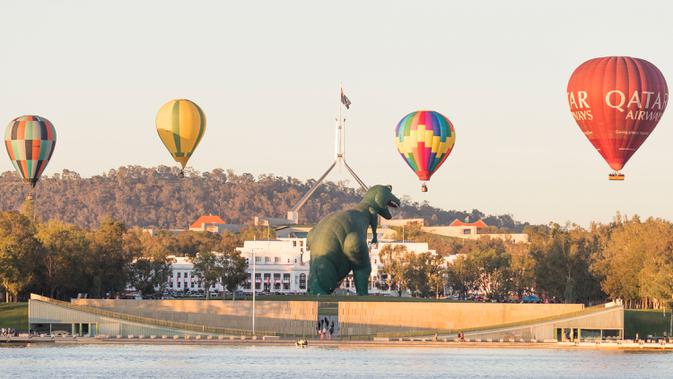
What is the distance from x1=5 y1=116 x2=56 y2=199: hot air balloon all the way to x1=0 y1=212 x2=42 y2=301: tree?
626 cm

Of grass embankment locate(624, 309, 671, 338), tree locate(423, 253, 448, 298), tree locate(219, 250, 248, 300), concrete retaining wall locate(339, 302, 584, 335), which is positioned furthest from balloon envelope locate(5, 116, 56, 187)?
tree locate(423, 253, 448, 298)

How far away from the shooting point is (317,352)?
94312 millimetres

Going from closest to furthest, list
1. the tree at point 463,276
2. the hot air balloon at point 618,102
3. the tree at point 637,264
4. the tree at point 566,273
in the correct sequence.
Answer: the hot air balloon at point 618,102
the tree at point 637,264
the tree at point 566,273
the tree at point 463,276

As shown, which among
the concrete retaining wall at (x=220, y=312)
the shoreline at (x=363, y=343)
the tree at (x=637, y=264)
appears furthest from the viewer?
the tree at (x=637, y=264)

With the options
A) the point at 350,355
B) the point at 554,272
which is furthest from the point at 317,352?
the point at 554,272

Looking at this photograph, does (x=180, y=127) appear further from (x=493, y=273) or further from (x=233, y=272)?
(x=493, y=273)

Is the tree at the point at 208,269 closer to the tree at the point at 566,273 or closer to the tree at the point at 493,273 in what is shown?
the tree at the point at 493,273

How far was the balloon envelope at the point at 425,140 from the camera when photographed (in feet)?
399

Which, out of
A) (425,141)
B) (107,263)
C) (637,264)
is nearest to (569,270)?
(637,264)

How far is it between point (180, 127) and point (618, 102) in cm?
3432

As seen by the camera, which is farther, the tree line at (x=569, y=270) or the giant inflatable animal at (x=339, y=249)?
the tree line at (x=569, y=270)

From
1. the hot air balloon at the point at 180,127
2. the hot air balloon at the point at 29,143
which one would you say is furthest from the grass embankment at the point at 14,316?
the hot air balloon at the point at 180,127

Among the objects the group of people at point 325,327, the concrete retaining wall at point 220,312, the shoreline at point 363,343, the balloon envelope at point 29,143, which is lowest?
the shoreline at point 363,343

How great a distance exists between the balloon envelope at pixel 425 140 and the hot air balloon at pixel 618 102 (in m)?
23.9
